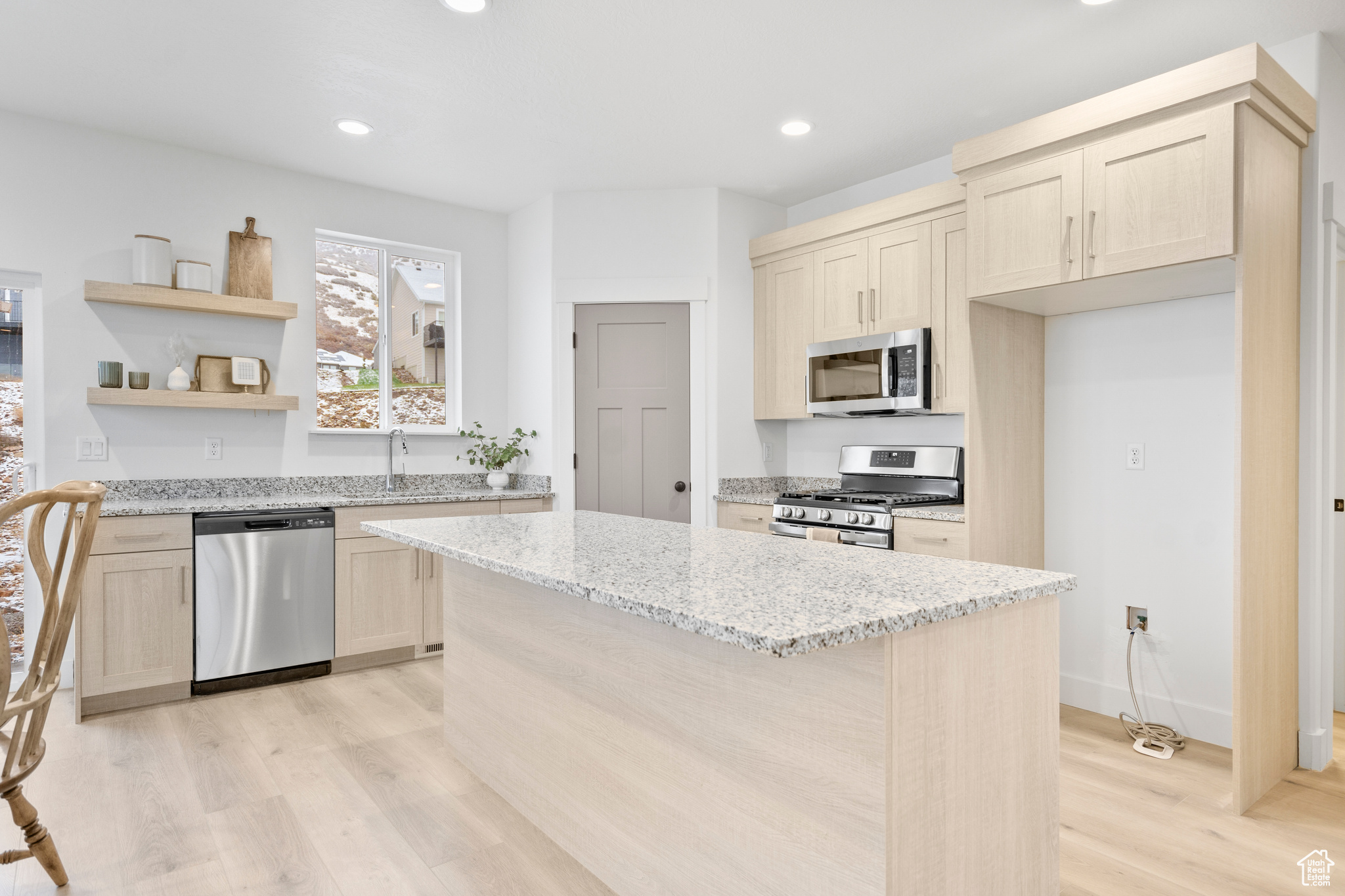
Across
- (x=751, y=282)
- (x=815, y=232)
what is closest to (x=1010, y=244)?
(x=815, y=232)

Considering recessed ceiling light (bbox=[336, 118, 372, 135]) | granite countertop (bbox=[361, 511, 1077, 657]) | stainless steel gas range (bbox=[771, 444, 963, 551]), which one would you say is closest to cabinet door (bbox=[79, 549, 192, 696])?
granite countertop (bbox=[361, 511, 1077, 657])

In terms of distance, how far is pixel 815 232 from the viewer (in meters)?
4.02

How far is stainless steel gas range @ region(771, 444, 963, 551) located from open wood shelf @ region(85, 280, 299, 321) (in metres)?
2.76

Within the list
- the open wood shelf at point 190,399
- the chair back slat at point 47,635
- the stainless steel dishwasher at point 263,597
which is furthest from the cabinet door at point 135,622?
the chair back slat at point 47,635

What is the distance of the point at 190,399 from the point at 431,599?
152cm

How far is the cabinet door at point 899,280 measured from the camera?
11.6ft

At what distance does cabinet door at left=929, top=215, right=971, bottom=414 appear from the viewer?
11.1ft

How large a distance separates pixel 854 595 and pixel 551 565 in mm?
667

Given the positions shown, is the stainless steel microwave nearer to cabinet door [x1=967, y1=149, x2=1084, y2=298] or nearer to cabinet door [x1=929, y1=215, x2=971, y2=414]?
cabinet door [x1=929, y1=215, x2=971, y2=414]

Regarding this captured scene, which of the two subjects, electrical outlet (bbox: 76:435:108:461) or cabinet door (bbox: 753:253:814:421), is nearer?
electrical outlet (bbox: 76:435:108:461)

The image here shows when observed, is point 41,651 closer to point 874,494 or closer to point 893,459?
point 874,494

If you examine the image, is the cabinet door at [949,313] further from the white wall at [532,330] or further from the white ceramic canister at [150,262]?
the white ceramic canister at [150,262]

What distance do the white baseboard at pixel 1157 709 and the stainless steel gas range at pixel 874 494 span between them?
0.96 meters

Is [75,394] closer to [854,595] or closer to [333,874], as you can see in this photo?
[333,874]
